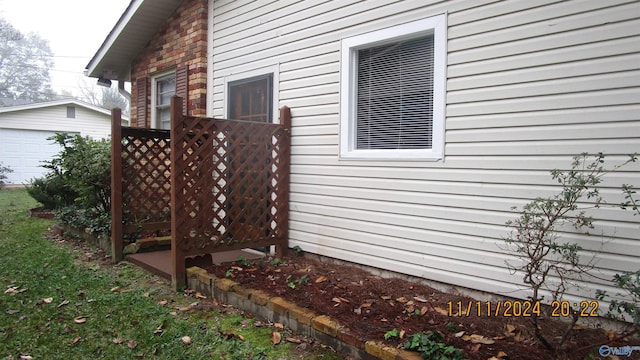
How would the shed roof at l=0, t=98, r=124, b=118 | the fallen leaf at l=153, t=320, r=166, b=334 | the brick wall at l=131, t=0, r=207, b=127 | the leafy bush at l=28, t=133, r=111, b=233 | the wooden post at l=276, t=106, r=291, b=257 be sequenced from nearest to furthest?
the fallen leaf at l=153, t=320, r=166, b=334
the wooden post at l=276, t=106, r=291, b=257
the leafy bush at l=28, t=133, r=111, b=233
the brick wall at l=131, t=0, r=207, b=127
the shed roof at l=0, t=98, r=124, b=118

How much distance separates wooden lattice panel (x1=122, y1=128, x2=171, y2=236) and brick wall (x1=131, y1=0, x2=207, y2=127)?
0.91 meters

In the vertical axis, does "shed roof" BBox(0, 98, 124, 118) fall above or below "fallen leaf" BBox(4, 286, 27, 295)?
above

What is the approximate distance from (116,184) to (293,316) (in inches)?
133

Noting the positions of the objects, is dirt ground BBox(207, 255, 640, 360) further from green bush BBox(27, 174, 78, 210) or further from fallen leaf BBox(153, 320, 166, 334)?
green bush BBox(27, 174, 78, 210)

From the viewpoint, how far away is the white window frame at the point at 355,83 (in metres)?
3.61

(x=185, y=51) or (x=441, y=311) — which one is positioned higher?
(x=185, y=51)

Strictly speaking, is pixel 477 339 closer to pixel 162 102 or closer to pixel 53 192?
pixel 162 102

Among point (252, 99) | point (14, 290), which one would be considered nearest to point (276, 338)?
point (14, 290)

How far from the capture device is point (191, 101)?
259 inches

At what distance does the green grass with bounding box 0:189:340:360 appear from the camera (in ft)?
9.77

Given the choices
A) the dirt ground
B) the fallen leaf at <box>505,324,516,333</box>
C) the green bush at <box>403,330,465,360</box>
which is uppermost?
the green bush at <box>403,330,465,360</box>

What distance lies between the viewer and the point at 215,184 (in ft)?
14.6

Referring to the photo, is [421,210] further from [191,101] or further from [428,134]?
[191,101]
